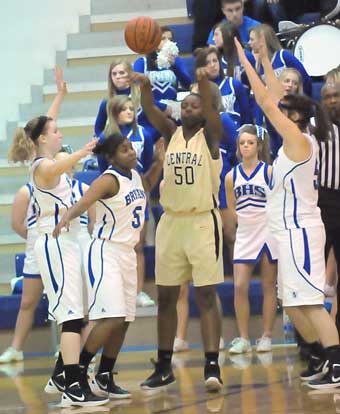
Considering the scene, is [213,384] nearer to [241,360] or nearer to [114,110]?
[241,360]

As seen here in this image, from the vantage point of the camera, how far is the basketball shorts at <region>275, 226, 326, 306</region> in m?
6.02

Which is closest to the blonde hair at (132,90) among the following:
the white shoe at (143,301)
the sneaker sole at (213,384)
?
the white shoe at (143,301)

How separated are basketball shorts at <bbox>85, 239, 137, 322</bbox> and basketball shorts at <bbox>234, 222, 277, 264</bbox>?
1.85 metres

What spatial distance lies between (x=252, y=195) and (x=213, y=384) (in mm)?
2147

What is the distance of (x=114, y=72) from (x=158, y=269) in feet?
10.6

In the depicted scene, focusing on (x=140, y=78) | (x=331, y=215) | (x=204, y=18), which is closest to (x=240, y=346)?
(x=331, y=215)

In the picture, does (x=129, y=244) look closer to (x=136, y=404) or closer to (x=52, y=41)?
(x=136, y=404)

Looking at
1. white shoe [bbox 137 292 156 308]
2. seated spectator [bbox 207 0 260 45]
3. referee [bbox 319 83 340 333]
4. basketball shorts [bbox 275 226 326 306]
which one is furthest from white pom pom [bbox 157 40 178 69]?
basketball shorts [bbox 275 226 326 306]

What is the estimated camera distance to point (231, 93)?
9320mm

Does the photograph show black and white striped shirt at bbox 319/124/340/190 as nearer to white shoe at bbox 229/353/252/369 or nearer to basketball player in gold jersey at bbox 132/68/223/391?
basketball player in gold jersey at bbox 132/68/223/391

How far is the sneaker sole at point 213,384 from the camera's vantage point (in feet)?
19.9

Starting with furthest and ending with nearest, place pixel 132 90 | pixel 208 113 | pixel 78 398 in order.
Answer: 1. pixel 132 90
2. pixel 208 113
3. pixel 78 398

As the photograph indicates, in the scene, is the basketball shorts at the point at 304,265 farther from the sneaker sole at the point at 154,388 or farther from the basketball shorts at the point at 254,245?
the basketball shorts at the point at 254,245

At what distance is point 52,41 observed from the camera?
39.7 ft
